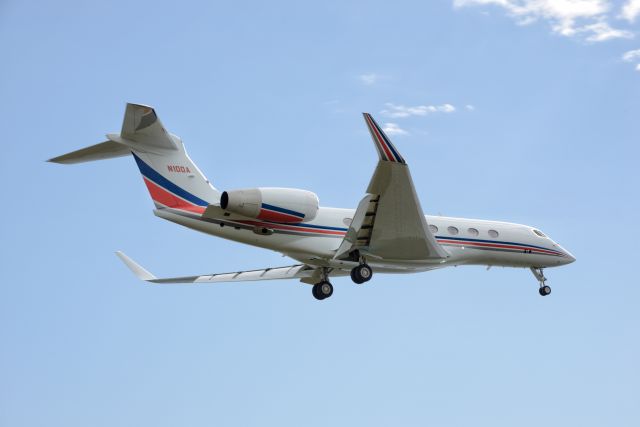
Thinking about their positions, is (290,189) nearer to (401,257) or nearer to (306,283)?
(401,257)

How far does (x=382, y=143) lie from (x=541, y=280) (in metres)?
11.0

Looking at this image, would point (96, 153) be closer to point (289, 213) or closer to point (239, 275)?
point (289, 213)

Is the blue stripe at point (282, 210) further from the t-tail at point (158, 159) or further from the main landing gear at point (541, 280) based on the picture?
the main landing gear at point (541, 280)

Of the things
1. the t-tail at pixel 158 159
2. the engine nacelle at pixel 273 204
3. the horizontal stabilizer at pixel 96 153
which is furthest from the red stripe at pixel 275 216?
the horizontal stabilizer at pixel 96 153

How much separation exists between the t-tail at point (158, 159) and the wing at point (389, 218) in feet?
13.3

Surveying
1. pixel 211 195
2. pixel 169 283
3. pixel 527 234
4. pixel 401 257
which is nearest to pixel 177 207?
pixel 211 195

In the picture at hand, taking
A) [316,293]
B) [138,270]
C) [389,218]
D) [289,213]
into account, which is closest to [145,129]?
[289,213]

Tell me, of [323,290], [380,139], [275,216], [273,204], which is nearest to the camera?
[380,139]

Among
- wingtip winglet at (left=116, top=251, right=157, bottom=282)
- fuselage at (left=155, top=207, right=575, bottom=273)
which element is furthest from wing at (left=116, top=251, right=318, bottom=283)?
fuselage at (left=155, top=207, right=575, bottom=273)

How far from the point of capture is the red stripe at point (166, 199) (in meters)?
21.1

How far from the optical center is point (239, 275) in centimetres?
2598

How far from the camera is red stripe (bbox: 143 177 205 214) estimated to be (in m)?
21.1

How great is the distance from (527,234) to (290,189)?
29.2 ft

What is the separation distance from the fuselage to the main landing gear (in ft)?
1.03
